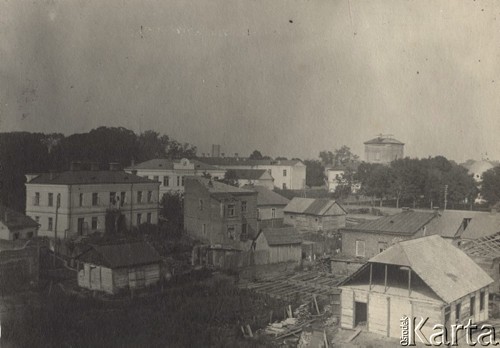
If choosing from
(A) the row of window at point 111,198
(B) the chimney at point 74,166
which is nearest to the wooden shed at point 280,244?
(A) the row of window at point 111,198

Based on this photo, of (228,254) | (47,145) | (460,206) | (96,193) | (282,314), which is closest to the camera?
(282,314)

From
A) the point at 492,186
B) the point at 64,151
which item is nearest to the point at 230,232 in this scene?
the point at 64,151

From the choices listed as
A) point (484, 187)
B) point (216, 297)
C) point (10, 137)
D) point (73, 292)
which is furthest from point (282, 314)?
point (484, 187)

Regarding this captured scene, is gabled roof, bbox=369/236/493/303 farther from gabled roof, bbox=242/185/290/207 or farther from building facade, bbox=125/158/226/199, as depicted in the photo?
building facade, bbox=125/158/226/199

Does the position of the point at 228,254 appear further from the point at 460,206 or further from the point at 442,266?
the point at 460,206

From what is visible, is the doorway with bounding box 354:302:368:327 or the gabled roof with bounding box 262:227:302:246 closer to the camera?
the doorway with bounding box 354:302:368:327

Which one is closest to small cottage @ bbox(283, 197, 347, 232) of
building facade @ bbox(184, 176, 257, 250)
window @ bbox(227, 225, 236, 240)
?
building facade @ bbox(184, 176, 257, 250)

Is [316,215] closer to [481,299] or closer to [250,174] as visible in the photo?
[250,174]

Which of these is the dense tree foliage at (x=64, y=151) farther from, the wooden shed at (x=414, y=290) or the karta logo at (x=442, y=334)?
the karta logo at (x=442, y=334)
